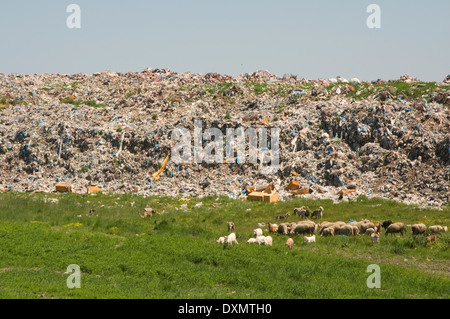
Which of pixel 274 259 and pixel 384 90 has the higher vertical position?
pixel 384 90

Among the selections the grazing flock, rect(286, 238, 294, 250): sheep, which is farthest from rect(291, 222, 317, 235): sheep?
rect(286, 238, 294, 250): sheep

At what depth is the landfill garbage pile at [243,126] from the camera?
2847 cm

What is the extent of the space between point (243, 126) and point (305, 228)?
14.6 metres

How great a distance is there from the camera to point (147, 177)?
1232 inches

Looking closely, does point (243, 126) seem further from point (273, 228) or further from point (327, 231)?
point (327, 231)

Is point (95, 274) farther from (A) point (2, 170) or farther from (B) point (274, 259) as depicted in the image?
(A) point (2, 170)

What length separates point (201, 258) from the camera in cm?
1598

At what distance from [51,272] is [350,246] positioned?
10372 mm

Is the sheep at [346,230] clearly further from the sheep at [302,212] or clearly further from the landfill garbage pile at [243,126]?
the landfill garbage pile at [243,126]

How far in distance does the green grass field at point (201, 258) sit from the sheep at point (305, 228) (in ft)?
2.71

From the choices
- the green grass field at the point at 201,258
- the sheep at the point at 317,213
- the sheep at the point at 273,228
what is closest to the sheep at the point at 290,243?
the green grass field at the point at 201,258

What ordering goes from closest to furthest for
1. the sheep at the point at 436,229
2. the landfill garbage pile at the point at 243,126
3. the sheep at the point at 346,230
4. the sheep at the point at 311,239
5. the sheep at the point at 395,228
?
the sheep at the point at 311,239 < the sheep at the point at 436,229 < the sheep at the point at 395,228 < the sheep at the point at 346,230 < the landfill garbage pile at the point at 243,126

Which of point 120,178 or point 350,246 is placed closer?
point 350,246
